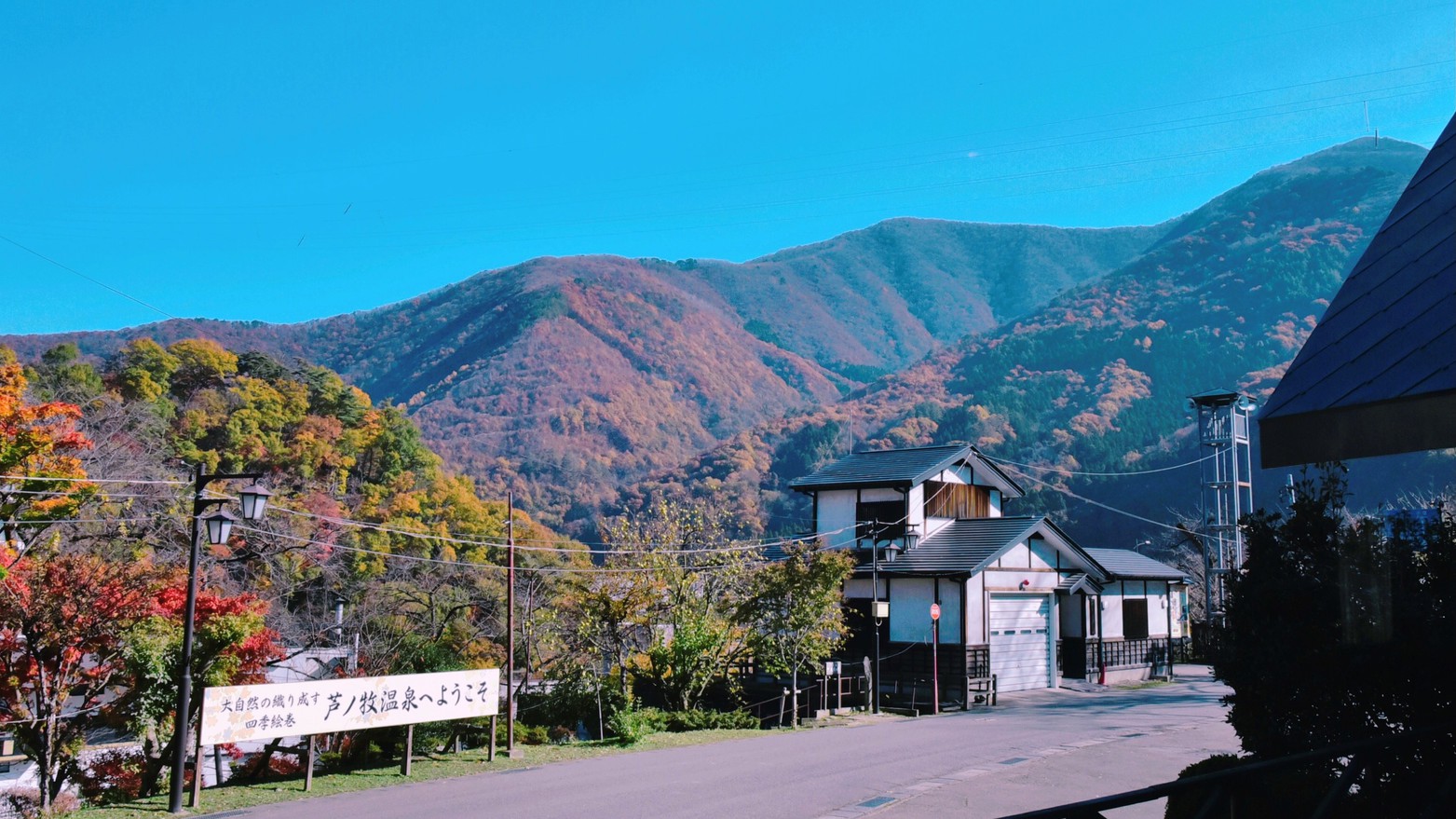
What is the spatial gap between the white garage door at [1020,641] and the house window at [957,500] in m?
3.47

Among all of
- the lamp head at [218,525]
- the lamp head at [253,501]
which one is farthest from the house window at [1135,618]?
the lamp head at [218,525]

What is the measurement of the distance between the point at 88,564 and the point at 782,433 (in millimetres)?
78985

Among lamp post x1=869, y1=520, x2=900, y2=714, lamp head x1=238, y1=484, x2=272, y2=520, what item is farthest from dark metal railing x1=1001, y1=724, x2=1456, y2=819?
lamp post x1=869, y1=520, x2=900, y2=714

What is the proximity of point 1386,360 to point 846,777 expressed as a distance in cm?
1138

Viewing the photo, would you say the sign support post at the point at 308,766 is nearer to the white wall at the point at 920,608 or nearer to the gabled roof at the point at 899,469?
the white wall at the point at 920,608

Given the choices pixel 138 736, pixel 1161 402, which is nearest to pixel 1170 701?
pixel 138 736

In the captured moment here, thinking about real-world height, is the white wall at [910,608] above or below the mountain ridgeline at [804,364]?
below

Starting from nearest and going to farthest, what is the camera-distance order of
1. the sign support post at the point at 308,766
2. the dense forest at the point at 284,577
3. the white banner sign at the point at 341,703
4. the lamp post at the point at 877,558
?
the white banner sign at the point at 341,703, the sign support post at the point at 308,766, the dense forest at the point at 284,577, the lamp post at the point at 877,558

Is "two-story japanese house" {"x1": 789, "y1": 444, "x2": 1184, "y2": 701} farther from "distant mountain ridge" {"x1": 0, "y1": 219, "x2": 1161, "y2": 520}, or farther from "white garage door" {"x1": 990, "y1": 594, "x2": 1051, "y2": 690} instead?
"distant mountain ridge" {"x1": 0, "y1": 219, "x2": 1161, "y2": 520}

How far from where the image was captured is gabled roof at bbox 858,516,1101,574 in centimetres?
2636

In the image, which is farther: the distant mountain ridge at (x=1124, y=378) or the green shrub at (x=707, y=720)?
the distant mountain ridge at (x=1124, y=378)

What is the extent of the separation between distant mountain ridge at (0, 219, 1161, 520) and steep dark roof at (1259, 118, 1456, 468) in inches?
2838

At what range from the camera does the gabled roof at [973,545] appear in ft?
86.5

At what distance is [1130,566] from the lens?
34.0 meters
